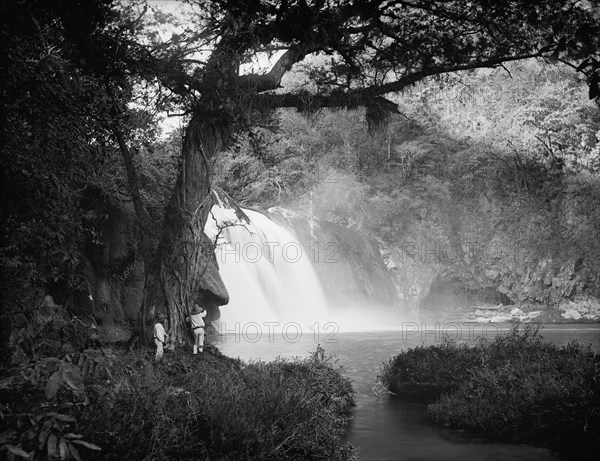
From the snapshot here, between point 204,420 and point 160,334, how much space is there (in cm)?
408

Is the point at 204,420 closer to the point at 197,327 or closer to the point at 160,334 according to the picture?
the point at 160,334

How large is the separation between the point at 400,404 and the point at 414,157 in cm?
2953

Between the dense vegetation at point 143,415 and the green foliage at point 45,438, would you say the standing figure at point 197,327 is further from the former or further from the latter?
the green foliage at point 45,438

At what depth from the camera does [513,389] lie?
25.7 feet

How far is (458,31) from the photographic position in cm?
895

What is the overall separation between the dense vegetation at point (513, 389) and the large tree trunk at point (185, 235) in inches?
177

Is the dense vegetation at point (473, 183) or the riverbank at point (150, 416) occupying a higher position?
the dense vegetation at point (473, 183)

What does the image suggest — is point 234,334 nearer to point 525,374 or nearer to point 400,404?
point 400,404

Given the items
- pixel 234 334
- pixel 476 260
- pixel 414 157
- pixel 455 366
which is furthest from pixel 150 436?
pixel 414 157

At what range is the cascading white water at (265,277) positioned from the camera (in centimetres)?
2133

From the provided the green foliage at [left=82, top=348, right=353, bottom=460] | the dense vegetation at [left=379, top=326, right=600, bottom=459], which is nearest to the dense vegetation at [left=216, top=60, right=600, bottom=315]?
the dense vegetation at [left=379, top=326, right=600, bottom=459]

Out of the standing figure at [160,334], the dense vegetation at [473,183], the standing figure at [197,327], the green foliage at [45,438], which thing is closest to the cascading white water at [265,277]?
the dense vegetation at [473,183]
